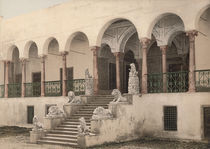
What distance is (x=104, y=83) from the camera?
62.3 feet

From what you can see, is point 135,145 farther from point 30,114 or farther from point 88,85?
point 30,114

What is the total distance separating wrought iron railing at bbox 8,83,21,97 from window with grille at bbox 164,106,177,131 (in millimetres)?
10757

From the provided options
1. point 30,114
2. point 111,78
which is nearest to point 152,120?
point 111,78

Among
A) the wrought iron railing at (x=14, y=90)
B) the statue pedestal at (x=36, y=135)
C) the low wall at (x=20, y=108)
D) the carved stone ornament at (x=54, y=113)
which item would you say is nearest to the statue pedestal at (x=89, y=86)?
the carved stone ornament at (x=54, y=113)

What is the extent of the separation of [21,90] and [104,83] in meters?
5.56

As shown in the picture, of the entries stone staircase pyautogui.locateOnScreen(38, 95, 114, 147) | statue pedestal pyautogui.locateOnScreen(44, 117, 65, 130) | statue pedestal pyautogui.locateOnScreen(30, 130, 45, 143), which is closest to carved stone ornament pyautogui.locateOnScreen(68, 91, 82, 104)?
stone staircase pyautogui.locateOnScreen(38, 95, 114, 147)

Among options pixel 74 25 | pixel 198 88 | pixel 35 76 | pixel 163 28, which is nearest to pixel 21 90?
pixel 35 76

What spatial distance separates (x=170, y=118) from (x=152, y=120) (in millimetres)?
815

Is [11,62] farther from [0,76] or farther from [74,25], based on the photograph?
[74,25]

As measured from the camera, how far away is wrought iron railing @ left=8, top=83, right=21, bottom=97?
795 inches

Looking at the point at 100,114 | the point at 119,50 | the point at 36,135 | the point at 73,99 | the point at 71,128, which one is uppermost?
the point at 119,50

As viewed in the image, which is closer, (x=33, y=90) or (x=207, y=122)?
(x=207, y=122)

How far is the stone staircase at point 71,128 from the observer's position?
12.3 metres

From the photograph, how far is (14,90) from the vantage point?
20.3 meters
